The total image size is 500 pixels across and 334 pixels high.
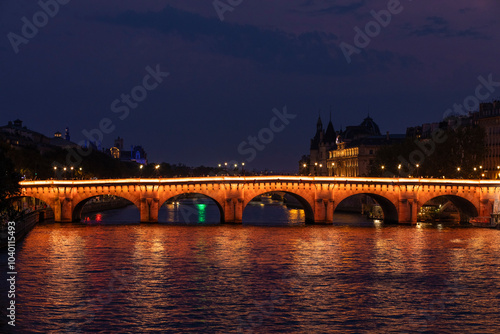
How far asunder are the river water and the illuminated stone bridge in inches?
653

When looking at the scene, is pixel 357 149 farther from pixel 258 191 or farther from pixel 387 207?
pixel 258 191

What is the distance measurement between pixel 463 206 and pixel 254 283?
6401cm

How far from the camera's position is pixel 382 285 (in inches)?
1965

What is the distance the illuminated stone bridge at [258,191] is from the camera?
96.8m

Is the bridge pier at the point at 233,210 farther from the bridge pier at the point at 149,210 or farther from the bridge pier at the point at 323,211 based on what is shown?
the bridge pier at the point at 323,211

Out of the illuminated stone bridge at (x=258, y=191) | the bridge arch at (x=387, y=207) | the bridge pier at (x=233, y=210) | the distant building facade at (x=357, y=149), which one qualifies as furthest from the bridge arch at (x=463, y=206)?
the distant building facade at (x=357, y=149)

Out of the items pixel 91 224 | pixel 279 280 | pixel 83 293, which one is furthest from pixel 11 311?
pixel 91 224

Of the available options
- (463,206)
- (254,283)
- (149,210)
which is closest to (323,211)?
(149,210)

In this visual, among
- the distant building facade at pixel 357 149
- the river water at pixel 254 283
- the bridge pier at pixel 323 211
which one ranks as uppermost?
the distant building facade at pixel 357 149

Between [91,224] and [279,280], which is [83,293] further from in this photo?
[91,224]

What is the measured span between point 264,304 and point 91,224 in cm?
5456

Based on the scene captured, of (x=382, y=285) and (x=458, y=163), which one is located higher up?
(x=458, y=163)

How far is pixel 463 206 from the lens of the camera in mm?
108188

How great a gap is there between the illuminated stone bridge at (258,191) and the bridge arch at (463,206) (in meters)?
0.26
